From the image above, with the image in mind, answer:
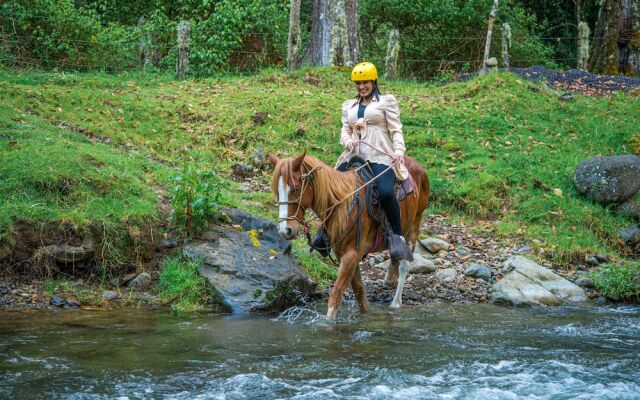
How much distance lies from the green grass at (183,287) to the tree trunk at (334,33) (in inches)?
456

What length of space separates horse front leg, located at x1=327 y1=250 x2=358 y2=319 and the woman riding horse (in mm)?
662

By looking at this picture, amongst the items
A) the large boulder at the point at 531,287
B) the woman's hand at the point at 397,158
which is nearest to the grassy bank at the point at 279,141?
the large boulder at the point at 531,287

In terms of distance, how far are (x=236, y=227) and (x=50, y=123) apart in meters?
5.35

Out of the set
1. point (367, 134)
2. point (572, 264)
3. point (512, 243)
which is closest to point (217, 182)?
point (367, 134)

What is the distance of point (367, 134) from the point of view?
8859mm

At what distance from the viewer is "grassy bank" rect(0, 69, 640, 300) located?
10164 millimetres

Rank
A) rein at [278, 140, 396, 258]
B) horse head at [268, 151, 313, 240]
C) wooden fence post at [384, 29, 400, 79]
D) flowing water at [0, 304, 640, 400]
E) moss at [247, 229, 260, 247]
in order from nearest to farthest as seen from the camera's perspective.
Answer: flowing water at [0, 304, 640, 400]
horse head at [268, 151, 313, 240]
rein at [278, 140, 396, 258]
moss at [247, 229, 260, 247]
wooden fence post at [384, 29, 400, 79]

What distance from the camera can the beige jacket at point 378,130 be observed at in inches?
344

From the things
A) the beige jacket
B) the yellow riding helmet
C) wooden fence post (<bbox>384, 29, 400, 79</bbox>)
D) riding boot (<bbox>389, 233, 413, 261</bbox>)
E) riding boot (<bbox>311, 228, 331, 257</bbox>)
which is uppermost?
wooden fence post (<bbox>384, 29, 400, 79</bbox>)

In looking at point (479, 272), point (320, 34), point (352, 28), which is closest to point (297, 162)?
point (479, 272)

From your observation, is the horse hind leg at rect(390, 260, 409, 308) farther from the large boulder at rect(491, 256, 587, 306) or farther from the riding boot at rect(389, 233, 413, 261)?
the large boulder at rect(491, 256, 587, 306)

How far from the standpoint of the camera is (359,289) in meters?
8.81

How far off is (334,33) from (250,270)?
11.8m

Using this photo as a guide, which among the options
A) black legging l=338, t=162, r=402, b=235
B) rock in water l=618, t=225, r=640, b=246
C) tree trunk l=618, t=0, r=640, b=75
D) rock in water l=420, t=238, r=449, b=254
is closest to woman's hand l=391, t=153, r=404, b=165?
black legging l=338, t=162, r=402, b=235
